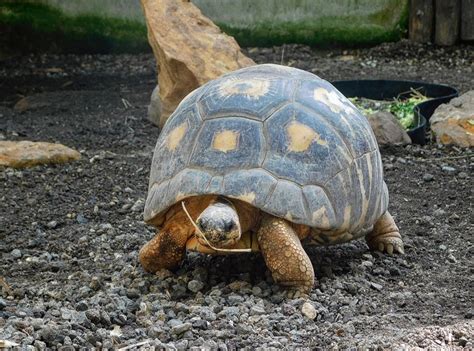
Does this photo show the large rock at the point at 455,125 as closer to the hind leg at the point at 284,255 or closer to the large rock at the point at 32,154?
the large rock at the point at 32,154

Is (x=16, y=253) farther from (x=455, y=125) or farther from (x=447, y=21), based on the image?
(x=447, y=21)

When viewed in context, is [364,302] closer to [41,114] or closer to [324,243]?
[324,243]

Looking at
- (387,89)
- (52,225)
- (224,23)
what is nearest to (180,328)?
(52,225)

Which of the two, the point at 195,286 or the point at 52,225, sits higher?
the point at 195,286

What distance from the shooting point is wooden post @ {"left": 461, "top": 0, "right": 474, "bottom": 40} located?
9.21 m

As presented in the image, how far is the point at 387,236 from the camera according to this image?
421 centimetres

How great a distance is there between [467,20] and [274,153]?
20.6ft

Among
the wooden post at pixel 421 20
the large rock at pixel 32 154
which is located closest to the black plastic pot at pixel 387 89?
the wooden post at pixel 421 20

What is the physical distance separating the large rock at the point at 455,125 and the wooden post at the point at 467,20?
303 centimetres

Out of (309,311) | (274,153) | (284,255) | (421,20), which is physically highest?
(274,153)

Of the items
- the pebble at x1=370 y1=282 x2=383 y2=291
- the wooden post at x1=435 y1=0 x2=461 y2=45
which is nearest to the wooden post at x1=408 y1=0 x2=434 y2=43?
the wooden post at x1=435 y1=0 x2=461 y2=45

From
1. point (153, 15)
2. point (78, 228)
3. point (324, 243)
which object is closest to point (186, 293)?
point (324, 243)

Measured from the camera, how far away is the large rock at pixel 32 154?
6.03 meters

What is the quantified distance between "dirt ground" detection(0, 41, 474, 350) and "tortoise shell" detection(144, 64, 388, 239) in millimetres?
313
